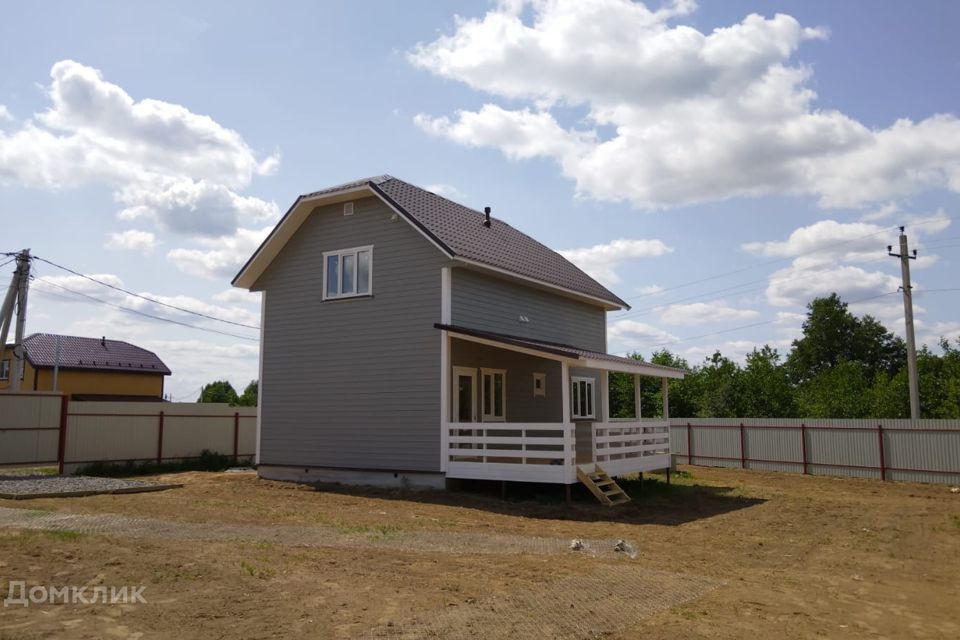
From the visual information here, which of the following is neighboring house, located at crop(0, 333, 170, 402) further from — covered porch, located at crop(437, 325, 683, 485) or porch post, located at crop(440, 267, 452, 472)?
porch post, located at crop(440, 267, 452, 472)

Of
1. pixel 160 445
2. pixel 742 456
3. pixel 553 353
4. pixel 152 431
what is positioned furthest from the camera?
pixel 742 456

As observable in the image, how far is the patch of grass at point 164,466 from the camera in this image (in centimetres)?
2092

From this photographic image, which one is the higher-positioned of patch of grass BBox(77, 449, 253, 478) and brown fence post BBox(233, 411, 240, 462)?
brown fence post BBox(233, 411, 240, 462)

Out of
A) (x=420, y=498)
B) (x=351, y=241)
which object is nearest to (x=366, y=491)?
(x=420, y=498)

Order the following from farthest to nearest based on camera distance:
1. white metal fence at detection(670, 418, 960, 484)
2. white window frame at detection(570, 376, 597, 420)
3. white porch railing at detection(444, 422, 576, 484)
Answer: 1. white window frame at detection(570, 376, 597, 420)
2. white metal fence at detection(670, 418, 960, 484)
3. white porch railing at detection(444, 422, 576, 484)

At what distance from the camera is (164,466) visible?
74.2 ft

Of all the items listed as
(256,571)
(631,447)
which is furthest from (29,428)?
(631,447)

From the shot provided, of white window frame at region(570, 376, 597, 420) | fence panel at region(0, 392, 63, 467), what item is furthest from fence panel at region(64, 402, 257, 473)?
white window frame at region(570, 376, 597, 420)

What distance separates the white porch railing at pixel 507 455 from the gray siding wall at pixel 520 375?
199 centimetres

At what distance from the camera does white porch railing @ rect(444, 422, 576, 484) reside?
14.9m

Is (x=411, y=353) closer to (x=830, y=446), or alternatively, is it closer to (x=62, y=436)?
(x=62, y=436)

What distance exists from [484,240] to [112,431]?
12393 mm

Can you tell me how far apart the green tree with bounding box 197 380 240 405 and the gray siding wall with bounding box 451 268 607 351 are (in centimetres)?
4415

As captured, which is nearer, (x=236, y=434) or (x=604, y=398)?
(x=604, y=398)
